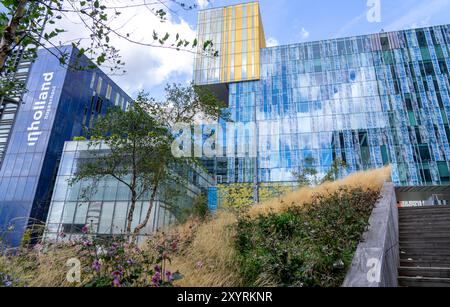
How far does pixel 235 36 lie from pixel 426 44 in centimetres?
2900

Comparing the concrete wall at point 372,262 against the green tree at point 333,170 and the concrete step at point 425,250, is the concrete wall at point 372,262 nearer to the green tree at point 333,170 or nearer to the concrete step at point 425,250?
the concrete step at point 425,250

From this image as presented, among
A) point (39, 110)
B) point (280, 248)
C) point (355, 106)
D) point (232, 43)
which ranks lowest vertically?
point (280, 248)

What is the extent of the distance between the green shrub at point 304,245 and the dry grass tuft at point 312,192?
36.9 inches

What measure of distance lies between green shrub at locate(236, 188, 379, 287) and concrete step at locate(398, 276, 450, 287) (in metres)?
1.09

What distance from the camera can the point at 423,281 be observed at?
4621 mm

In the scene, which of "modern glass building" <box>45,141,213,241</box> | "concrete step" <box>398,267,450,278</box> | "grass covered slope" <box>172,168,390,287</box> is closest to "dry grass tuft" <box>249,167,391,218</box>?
"grass covered slope" <box>172,168,390,287</box>

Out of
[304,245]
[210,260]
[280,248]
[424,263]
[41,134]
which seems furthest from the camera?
[41,134]

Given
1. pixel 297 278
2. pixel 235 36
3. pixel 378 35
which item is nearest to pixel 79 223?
pixel 297 278

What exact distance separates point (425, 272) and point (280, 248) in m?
2.81

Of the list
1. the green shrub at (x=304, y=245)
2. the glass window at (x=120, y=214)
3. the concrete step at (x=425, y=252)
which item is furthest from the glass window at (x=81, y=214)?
the concrete step at (x=425, y=252)

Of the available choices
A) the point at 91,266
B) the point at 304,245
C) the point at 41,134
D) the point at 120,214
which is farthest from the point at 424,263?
the point at 41,134

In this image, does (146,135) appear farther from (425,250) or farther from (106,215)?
(106,215)

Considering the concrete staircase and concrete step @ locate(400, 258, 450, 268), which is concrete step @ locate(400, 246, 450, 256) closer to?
the concrete staircase

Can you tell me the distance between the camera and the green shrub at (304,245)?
3424mm
